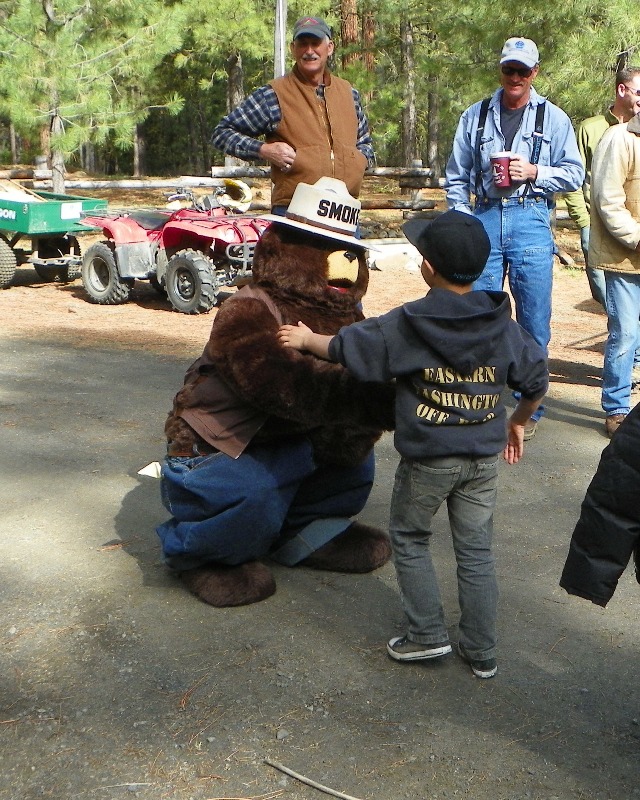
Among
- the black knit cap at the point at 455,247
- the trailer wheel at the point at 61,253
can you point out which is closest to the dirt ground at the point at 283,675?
the black knit cap at the point at 455,247

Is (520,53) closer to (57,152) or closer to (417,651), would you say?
(417,651)

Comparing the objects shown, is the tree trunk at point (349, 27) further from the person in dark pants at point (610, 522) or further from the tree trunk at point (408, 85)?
the person in dark pants at point (610, 522)

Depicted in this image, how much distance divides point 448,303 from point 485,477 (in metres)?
0.56

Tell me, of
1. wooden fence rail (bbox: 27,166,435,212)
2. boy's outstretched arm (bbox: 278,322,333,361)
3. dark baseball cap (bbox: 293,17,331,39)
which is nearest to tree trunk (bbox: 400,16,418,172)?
wooden fence rail (bbox: 27,166,435,212)

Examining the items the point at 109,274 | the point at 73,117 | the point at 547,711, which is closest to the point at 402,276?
the point at 109,274

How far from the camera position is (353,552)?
3.99 metres

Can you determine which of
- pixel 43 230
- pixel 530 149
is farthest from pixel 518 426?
pixel 43 230

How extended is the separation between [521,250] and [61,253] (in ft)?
26.9

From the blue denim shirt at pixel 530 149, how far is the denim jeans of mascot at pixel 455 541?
2.87 meters

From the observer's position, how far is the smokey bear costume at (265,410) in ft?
11.4

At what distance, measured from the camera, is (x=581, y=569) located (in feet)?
8.20

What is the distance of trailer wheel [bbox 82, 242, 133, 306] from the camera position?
433 inches

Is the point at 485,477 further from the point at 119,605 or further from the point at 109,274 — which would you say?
the point at 109,274

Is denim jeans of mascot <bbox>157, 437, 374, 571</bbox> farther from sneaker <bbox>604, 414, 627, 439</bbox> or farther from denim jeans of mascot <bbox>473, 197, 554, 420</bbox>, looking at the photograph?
sneaker <bbox>604, 414, 627, 439</bbox>
